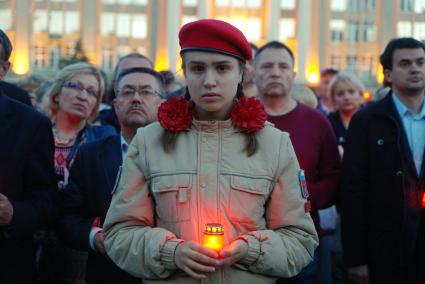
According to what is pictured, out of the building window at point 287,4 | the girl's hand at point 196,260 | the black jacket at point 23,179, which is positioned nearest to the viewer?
the girl's hand at point 196,260

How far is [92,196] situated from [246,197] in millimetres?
1652

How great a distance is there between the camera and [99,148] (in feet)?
14.1

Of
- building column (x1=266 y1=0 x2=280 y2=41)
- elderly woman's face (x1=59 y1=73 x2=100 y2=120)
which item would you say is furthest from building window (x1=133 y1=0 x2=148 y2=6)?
elderly woman's face (x1=59 y1=73 x2=100 y2=120)

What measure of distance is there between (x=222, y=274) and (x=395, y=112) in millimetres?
2456

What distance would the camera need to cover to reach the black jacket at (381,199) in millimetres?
4445

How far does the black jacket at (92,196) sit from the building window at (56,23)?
147ft

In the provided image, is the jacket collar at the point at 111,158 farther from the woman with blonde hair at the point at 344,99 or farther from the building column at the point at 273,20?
the building column at the point at 273,20

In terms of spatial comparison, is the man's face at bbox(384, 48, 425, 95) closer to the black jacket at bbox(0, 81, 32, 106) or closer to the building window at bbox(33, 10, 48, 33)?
the black jacket at bbox(0, 81, 32, 106)

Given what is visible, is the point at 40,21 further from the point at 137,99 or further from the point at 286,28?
the point at 137,99

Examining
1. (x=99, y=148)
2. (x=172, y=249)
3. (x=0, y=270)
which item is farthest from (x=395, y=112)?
(x=0, y=270)

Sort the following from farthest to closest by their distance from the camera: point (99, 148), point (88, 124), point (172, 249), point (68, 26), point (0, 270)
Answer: point (68, 26) → point (88, 124) → point (99, 148) → point (0, 270) → point (172, 249)

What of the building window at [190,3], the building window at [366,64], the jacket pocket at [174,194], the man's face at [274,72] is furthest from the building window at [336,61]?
the jacket pocket at [174,194]

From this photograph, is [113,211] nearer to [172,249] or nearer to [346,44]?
[172,249]

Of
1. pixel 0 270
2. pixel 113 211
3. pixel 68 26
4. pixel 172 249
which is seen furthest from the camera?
pixel 68 26
